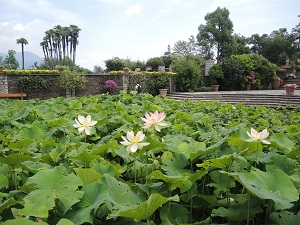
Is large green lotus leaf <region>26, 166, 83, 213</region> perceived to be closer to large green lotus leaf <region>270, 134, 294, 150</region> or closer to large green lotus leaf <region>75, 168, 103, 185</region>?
large green lotus leaf <region>75, 168, 103, 185</region>

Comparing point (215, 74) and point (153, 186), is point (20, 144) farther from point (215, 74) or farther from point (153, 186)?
point (215, 74)

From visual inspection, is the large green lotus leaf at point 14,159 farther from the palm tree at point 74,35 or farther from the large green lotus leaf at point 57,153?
the palm tree at point 74,35

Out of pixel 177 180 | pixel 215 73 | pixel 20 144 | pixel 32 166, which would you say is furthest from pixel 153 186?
→ pixel 215 73

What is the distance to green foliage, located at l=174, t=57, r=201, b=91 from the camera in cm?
1895

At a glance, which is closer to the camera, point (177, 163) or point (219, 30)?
point (177, 163)

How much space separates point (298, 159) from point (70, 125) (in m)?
1.47

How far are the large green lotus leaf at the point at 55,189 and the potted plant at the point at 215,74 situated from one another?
20459 millimetres

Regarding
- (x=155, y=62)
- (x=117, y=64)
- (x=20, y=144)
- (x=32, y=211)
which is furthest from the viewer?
(x=117, y=64)

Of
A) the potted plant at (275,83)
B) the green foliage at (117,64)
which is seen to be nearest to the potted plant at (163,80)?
the potted plant at (275,83)

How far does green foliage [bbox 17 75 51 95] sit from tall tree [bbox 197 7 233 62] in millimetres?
27333

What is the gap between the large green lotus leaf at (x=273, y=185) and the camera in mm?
831

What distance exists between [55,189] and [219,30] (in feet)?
132

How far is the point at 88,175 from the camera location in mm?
971

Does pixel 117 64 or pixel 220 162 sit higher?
pixel 117 64
